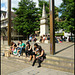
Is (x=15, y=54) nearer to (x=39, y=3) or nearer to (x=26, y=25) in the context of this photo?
(x=26, y=25)

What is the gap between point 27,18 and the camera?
24281 mm

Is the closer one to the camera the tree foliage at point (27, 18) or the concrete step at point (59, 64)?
the concrete step at point (59, 64)

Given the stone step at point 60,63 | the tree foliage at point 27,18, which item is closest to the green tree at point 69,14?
the stone step at point 60,63

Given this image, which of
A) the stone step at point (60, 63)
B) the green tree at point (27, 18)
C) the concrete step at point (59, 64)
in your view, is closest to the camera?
the concrete step at point (59, 64)

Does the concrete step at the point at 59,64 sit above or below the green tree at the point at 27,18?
below

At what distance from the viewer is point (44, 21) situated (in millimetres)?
14945

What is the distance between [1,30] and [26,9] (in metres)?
18.1

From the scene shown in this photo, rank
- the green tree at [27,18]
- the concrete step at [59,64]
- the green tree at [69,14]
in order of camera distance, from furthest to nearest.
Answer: the green tree at [27,18] → the green tree at [69,14] → the concrete step at [59,64]

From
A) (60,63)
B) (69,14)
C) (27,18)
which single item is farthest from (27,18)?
(60,63)

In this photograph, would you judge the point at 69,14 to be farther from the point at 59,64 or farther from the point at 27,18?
the point at 27,18

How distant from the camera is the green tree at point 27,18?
2322 centimetres

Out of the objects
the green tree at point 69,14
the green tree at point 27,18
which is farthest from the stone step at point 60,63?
the green tree at point 27,18

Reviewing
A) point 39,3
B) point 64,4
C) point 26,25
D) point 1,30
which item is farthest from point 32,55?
point 1,30

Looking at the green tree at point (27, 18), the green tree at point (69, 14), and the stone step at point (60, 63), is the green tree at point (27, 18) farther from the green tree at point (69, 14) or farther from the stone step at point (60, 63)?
the stone step at point (60, 63)
